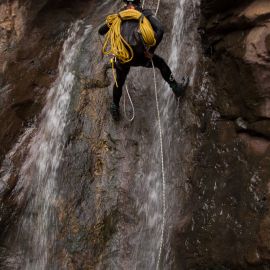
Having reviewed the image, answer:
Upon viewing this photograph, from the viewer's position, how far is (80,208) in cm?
557

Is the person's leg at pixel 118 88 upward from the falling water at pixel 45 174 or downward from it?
upward

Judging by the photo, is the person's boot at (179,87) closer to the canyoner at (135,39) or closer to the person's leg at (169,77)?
the person's leg at (169,77)

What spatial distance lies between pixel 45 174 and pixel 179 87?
7.17 ft

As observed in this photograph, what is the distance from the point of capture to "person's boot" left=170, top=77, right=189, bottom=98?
18.2 feet

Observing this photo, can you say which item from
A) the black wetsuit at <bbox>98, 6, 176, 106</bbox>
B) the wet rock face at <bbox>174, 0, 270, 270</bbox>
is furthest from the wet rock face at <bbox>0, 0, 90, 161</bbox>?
the wet rock face at <bbox>174, 0, 270, 270</bbox>

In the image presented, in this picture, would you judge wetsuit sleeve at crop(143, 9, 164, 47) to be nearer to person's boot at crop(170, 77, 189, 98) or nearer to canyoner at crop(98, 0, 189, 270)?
canyoner at crop(98, 0, 189, 270)

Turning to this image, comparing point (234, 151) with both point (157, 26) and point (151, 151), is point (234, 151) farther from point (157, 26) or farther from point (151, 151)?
point (157, 26)

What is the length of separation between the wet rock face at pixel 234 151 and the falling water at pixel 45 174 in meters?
1.88

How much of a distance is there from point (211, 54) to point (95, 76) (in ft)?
6.03

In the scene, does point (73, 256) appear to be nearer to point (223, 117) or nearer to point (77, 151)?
point (77, 151)

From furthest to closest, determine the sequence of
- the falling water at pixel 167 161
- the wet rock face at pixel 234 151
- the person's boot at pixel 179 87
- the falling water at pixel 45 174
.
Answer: the falling water at pixel 45 174, the person's boot at pixel 179 87, the falling water at pixel 167 161, the wet rock face at pixel 234 151

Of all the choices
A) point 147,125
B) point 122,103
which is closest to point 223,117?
point 147,125

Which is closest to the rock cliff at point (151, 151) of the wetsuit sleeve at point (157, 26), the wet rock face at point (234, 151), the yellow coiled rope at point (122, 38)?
the wet rock face at point (234, 151)

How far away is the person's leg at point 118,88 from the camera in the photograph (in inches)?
212
